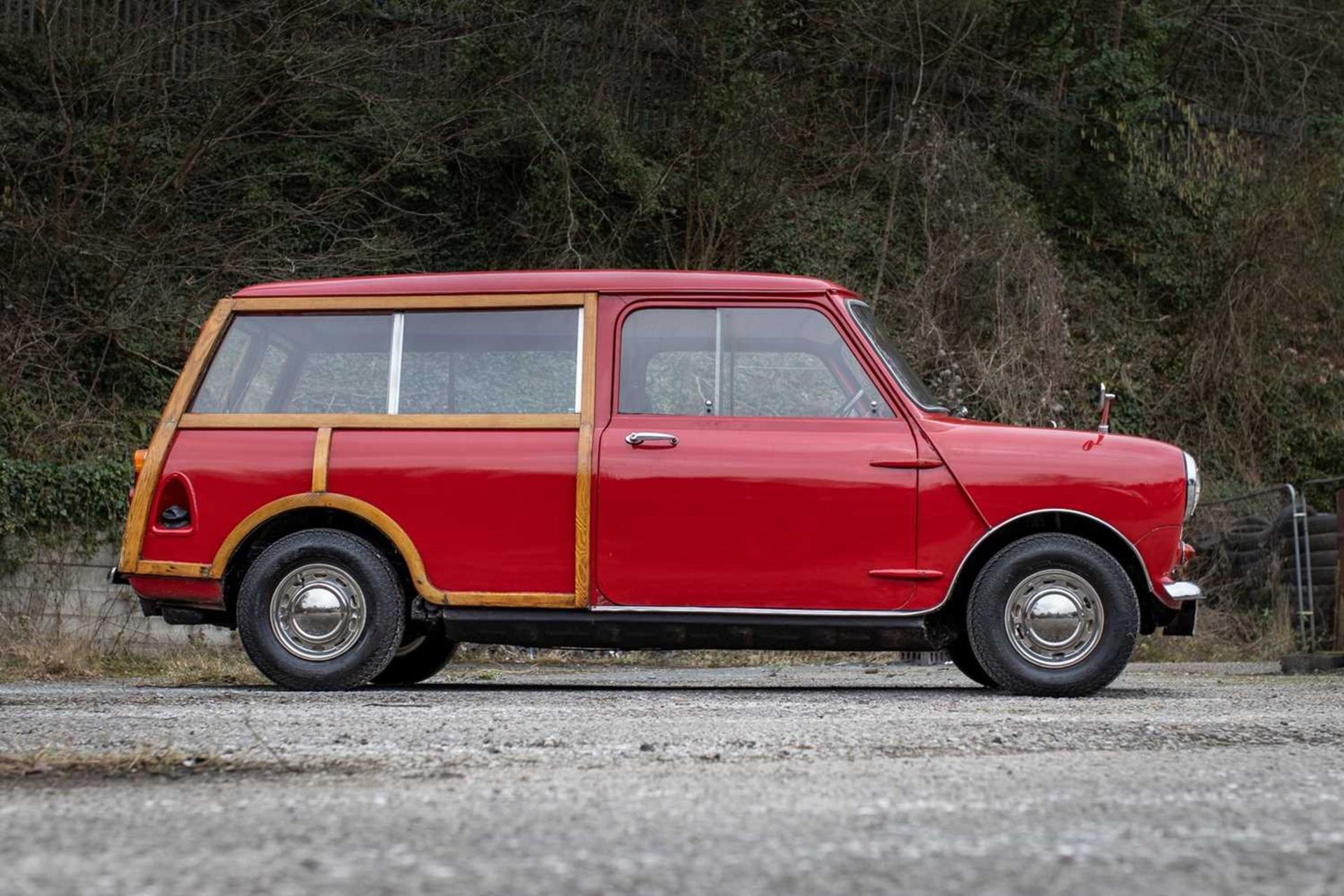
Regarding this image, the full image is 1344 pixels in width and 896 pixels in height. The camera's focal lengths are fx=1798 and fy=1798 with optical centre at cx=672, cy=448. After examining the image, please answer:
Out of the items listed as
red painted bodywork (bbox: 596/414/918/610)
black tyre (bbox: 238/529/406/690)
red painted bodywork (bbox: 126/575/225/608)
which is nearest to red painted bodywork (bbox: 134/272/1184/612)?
red painted bodywork (bbox: 596/414/918/610)

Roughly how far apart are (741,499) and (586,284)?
127 cm

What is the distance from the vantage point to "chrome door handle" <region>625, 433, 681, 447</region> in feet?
26.3

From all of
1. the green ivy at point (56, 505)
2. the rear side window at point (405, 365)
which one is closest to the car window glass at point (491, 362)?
the rear side window at point (405, 365)

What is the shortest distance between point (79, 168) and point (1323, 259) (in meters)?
14.5

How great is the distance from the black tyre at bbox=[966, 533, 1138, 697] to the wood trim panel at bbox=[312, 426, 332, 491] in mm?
2936

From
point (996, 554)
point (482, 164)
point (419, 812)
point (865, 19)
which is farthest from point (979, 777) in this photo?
point (865, 19)

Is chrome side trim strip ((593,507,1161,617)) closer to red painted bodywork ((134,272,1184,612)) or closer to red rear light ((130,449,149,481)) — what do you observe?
red painted bodywork ((134,272,1184,612))

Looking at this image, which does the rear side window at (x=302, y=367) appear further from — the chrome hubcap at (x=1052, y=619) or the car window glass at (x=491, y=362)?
the chrome hubcap at (x=1052, y=619)

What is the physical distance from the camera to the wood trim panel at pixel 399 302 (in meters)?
8.33

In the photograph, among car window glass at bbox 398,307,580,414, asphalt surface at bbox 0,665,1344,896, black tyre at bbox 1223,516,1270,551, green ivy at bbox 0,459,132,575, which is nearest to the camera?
asphalt surface at bbox 0,665,1344,896

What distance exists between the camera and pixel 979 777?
13.8ft

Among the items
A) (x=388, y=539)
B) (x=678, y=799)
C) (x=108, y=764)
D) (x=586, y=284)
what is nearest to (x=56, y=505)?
(x=388, y=539)

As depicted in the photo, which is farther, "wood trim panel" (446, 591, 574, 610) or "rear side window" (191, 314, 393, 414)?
"rear side window" (191, 314, 393, 414)

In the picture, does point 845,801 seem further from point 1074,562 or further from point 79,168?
point 79,168
